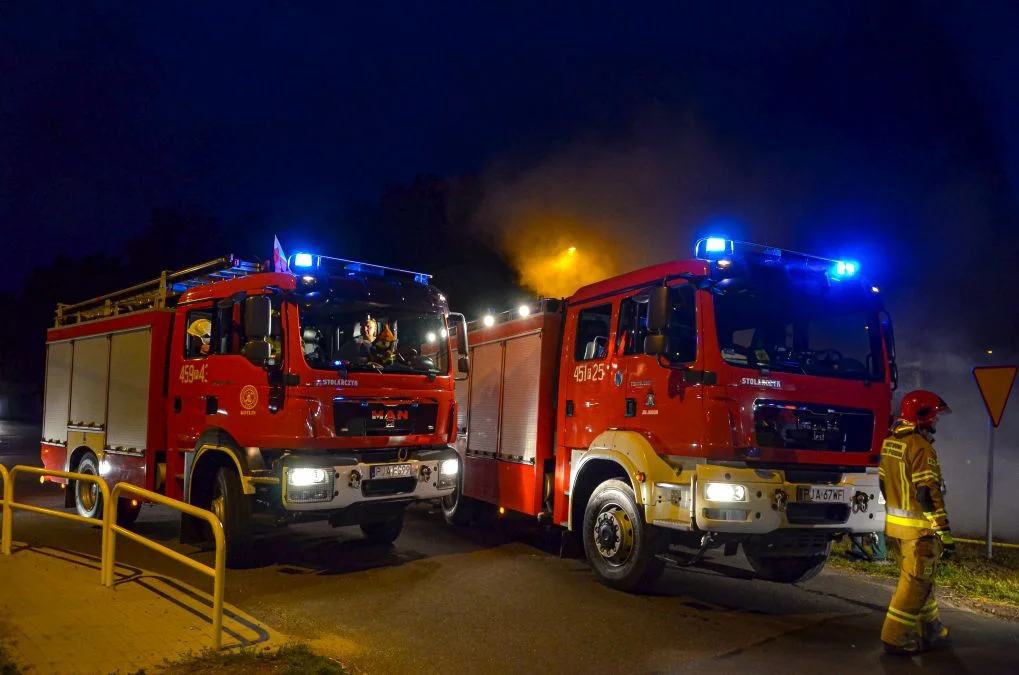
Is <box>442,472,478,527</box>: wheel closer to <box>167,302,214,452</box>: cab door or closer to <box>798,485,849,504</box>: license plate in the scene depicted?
<box>167,302,214,452</box>: cab door

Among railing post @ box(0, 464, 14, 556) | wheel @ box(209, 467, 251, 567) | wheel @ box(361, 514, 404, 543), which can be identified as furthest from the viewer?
wheel @ box(361, 514, 404, 543)

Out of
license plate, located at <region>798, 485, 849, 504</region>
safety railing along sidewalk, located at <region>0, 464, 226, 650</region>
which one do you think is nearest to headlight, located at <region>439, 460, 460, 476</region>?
safety railing along sidewalk, located at <region>0, 464, 226, 650</region>

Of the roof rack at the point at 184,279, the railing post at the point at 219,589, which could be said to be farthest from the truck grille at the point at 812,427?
the roof rack at the point at 184,279

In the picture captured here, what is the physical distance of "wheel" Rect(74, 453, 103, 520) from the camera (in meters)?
10.3

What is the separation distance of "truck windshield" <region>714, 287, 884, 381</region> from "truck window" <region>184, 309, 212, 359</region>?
5.31 m

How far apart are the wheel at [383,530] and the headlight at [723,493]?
4091 millimetres

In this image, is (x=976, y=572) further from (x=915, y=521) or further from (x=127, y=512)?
(x=127, y=512)

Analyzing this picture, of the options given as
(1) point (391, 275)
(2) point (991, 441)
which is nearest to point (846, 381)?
(2) point (991, 441)

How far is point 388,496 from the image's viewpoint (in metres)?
7.67

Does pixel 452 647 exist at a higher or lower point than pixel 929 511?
lower

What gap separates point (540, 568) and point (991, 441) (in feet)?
16.3

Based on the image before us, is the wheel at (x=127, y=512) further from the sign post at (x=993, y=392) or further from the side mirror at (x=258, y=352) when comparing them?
the sign post at (x=993, y=392)

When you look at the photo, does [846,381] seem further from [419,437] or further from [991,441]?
[419,437]

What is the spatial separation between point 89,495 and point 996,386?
11002 mm
